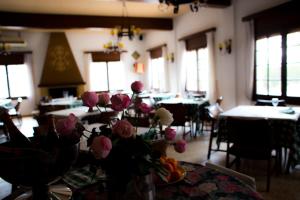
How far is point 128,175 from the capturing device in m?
0.87

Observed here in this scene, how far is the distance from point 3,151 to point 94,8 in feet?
20.9

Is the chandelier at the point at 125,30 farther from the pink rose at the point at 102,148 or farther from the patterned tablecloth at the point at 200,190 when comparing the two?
the pink rose at the point at 102,148

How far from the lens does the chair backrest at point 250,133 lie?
2.72m

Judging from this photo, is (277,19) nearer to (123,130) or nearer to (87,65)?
(123,130)

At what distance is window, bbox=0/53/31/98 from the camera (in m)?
8.91

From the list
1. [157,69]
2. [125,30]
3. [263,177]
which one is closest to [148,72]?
[157,69]

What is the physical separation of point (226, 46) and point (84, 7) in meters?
3.71

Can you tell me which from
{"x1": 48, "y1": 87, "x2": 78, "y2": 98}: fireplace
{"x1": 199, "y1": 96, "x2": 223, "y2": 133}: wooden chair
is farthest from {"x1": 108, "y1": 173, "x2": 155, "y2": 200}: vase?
{"x1": 48, "y1": 87, "x2": 78, "y2": 98}: fireplace

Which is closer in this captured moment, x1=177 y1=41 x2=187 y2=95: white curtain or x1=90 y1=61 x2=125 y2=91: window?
x1=177 y1=41 x2=187 y2=95: white curtain

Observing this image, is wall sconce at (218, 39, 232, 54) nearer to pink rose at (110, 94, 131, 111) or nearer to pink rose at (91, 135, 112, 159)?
pink rose at (110, 94, 131, 111)

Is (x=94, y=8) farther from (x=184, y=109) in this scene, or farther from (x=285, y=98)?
(x=285, y=98)

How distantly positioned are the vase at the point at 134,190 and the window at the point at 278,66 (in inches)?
171

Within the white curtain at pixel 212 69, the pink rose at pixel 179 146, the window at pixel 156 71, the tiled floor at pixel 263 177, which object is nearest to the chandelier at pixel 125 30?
the white curtain at pixel 212 69

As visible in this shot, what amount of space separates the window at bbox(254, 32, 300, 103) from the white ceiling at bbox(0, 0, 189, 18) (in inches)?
106
